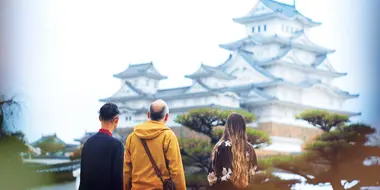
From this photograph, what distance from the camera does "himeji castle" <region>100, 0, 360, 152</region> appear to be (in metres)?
5.47

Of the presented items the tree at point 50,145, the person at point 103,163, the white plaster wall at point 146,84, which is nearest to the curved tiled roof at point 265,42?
the white plaster wall at point 146,84

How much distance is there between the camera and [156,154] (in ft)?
10.8

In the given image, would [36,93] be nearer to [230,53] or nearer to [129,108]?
[129,108]

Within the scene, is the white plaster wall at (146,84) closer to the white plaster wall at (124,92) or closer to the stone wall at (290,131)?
the white plaster wall at (124,92)

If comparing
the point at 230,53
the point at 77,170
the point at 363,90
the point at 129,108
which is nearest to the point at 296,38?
the point at 230,53

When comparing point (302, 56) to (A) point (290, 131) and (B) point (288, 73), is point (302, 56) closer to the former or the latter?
(B) point (288, 73)

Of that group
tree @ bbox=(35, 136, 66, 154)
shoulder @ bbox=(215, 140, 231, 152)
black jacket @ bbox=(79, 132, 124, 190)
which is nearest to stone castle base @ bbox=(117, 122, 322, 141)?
tree @ bbox=(35, 136, 66, 154)

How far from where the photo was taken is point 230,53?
5801 mm

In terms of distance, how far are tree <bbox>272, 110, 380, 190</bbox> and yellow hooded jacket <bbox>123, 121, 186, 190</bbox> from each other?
212 centimetres

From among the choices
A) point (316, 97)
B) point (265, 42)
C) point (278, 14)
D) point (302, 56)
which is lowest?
point (316, 97)

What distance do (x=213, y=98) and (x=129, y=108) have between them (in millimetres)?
915

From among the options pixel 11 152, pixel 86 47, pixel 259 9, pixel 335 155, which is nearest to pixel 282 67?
pixel 259 9

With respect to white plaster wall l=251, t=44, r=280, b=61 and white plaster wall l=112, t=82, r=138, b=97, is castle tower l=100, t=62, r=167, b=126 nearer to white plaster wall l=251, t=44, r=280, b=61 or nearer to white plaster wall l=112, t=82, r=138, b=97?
white plaster wall l=112, t=82, r=138, b=97

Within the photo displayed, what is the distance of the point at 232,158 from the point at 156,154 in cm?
54
